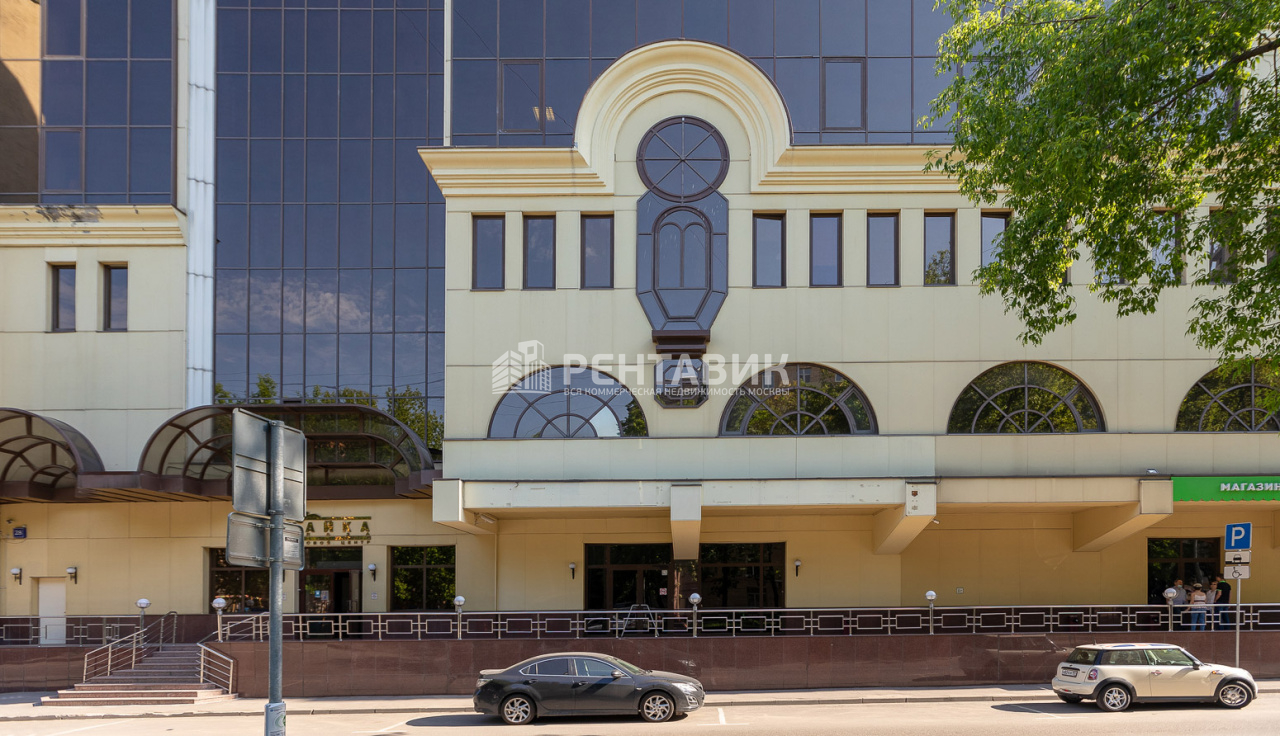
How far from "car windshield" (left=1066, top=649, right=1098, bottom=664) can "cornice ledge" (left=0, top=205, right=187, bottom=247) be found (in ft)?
72.3

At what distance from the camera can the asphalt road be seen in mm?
13461

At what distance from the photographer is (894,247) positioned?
20641 millimetres

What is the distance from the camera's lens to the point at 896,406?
65.7ft

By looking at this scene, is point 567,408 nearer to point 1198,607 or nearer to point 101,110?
point 1198,607

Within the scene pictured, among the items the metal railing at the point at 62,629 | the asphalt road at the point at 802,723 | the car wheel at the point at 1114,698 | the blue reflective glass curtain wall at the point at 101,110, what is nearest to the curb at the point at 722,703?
the asphalt road at the point at 802,723

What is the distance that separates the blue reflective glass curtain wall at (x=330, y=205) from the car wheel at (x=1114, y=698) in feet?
50.9

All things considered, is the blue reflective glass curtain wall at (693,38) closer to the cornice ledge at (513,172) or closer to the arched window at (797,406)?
the cornice ledge at (513,172)

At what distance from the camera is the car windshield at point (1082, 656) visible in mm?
15041

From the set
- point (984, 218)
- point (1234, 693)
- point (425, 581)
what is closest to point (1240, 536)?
point (1234, 693)

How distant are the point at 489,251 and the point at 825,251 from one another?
27.0 feet

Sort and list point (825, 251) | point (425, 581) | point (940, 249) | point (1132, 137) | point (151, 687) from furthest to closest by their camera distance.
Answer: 1. point (425, 581)
2. point (825, 251)
3. point (940, 249)
4. point (151, 687)
5. point (1132, 137)

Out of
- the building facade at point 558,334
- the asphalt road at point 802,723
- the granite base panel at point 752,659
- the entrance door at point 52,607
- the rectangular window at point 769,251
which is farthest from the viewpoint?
the entrance door at point 52,607

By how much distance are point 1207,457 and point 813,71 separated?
12.8 metres

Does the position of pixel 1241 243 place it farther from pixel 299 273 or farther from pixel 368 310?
pixel 299 273
